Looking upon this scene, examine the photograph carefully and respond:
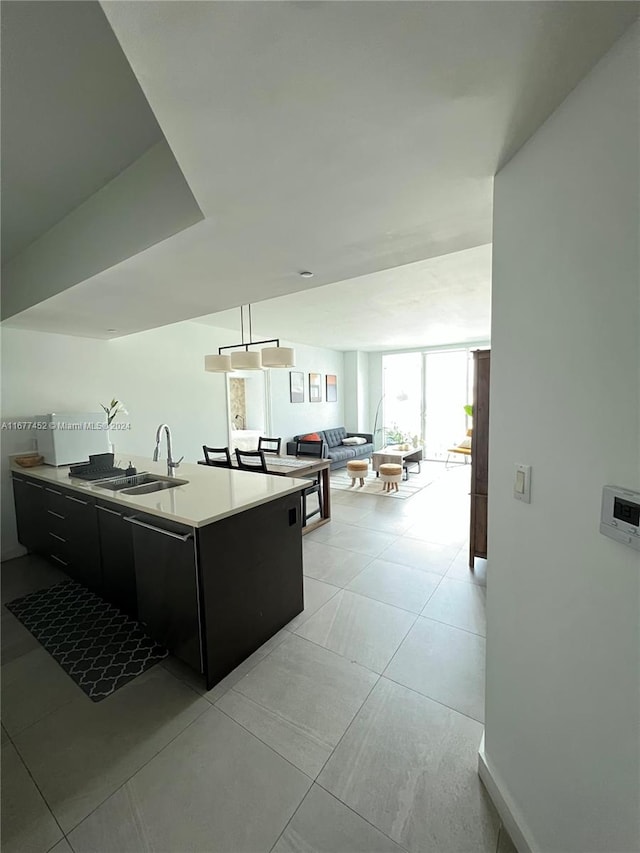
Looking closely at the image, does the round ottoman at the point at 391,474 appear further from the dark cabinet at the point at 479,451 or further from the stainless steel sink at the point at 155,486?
the stainless steel sink at the point at 155,486

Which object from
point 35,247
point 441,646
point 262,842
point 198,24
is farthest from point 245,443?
point 198,24

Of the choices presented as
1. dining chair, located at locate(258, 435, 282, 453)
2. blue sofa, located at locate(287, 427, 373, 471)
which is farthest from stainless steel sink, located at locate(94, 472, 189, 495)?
blue sofa, located at locate(287, 427, 373, 471)

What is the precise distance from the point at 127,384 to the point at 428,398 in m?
6.40

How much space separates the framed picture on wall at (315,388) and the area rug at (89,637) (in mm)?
5655

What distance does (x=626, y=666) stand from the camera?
75 cm

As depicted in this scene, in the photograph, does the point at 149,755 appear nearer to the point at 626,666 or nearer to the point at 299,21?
the point at 626,666

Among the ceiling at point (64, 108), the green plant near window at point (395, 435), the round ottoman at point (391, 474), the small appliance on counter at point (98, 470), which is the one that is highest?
the ceiling at point (64, 108)

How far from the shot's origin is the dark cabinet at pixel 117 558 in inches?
85.4

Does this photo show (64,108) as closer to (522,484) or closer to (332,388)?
(522,484)

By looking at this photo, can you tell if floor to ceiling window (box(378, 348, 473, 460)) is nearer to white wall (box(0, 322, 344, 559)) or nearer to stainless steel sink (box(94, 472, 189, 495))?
white wall (box(0, 322, 344, 559))

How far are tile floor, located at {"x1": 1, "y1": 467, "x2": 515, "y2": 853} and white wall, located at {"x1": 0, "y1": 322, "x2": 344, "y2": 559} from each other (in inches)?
75.8

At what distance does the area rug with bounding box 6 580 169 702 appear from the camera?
1936 millimetres

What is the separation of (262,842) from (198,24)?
90.8 inches

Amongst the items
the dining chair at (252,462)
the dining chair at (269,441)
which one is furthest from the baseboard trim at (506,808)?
the dining chair at (269,441)
